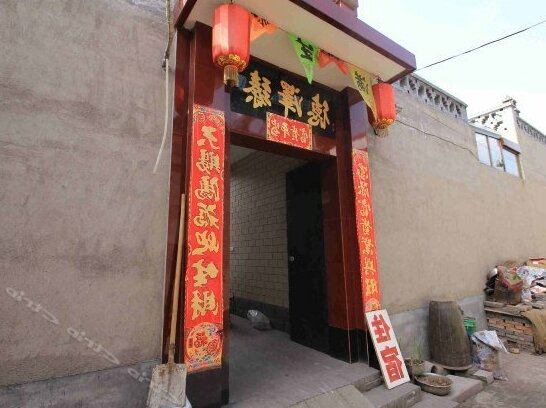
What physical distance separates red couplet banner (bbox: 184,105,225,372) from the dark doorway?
1.92m

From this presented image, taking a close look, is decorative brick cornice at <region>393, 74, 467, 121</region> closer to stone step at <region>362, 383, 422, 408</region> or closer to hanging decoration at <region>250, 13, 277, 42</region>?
hanging decoration at <region>250, 13, 277, 42</region>

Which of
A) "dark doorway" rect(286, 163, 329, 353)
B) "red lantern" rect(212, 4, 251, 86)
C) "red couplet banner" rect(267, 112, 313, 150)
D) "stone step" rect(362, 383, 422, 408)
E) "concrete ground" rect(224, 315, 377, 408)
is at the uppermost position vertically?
"red lantern" rect(212, 4, 251, 86)

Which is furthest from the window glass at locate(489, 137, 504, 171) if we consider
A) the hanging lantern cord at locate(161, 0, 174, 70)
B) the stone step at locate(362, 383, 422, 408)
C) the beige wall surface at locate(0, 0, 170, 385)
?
the beige wall surface at locate(0, 0, 170, 385)

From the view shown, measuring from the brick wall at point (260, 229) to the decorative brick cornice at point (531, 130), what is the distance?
8.74m

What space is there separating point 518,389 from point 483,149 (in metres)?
5.75

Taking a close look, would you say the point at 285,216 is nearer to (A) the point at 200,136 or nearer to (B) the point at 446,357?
(A) the point at 200,136

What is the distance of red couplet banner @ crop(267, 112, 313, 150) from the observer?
3666 mm

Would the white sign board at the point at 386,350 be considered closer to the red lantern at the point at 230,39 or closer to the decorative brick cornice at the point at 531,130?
the red lantern at the point at 230,39

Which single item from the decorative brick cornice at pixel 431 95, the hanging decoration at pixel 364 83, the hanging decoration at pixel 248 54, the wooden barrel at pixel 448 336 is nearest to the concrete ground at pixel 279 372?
the wooden barrel at pixel 448 336

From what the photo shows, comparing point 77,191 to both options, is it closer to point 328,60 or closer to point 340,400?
point 328,60

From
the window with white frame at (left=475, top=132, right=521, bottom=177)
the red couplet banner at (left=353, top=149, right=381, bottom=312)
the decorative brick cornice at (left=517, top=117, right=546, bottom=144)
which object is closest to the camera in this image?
the red couplet banner at (left=353, top=149, right=381, bottom=312)

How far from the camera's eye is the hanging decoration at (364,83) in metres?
3.84

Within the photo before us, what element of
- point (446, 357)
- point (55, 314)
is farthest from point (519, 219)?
point (55, 314)

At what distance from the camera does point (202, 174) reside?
295 cm
